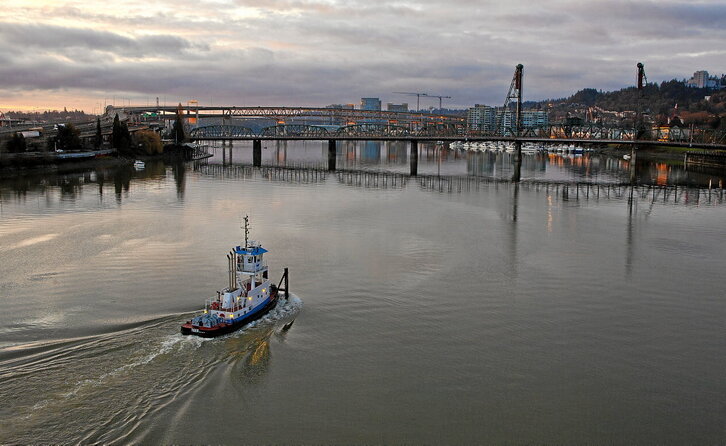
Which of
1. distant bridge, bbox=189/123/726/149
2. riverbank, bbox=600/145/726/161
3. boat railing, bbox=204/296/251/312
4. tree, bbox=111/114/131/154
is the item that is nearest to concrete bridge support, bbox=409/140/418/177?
distant bridge, bbox=189/123/726/149

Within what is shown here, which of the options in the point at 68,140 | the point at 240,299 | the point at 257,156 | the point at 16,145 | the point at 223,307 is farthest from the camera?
the point at 257,156

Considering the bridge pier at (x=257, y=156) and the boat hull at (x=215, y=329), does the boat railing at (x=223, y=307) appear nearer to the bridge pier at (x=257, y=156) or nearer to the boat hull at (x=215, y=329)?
the boat hull at (x=215, y=329)

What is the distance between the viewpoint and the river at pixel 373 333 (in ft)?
34.1

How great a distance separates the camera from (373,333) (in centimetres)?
1405

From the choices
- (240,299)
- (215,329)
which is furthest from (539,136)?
(215,329)

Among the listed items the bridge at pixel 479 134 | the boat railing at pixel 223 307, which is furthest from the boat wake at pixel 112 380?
the bridge at pixel 479 134

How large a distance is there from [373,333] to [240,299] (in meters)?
3.16

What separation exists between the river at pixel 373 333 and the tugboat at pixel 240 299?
0.29 metres

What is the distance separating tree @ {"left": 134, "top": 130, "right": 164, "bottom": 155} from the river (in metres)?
37.7

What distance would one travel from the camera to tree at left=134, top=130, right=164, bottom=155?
66.2 m

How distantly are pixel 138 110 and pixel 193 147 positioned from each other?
46.6 m

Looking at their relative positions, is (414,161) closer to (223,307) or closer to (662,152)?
(662,152)

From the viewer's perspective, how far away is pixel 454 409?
35.7 ft

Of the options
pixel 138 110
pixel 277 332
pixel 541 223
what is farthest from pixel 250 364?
pixel 138 110
